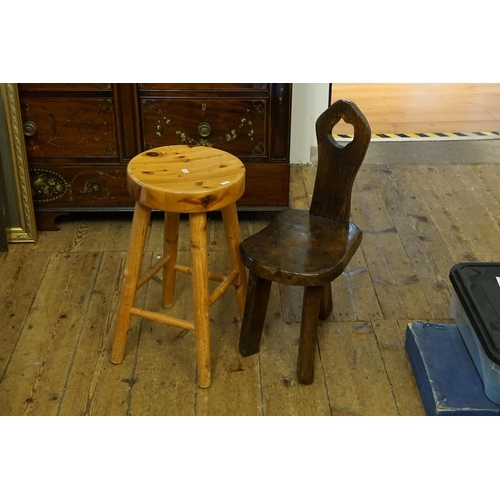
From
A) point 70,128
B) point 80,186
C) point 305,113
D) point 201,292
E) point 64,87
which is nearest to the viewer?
point 201,292

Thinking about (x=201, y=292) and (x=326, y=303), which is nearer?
(x=201, y=292)

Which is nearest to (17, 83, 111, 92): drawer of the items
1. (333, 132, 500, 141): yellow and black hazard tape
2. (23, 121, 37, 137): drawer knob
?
(23, 121, 37, 137): drawer knob

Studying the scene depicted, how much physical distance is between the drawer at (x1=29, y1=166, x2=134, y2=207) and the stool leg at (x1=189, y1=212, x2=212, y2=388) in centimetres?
105

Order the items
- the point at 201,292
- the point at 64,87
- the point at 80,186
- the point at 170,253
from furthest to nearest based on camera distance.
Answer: the point at 80,186 → the point at 64,87 → the point at 170,253 → the point at 201,292

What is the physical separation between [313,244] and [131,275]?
0.56 metres

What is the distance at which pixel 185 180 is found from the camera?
81.0 inches

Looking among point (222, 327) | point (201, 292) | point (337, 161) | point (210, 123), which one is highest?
point (337, 161)

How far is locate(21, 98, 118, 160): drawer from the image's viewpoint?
2.86 metres

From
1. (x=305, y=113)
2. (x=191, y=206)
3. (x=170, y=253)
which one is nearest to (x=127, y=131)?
(x=170, y=253)

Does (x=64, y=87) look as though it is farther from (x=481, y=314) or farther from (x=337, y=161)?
(x=481, y=314)

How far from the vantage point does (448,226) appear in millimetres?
3203

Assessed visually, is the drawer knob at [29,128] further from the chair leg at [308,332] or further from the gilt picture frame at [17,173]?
the chair leg at [308,332]

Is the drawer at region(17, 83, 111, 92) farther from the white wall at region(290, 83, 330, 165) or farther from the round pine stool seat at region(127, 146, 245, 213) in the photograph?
the white wall at region(290, 83, 330, 165)
